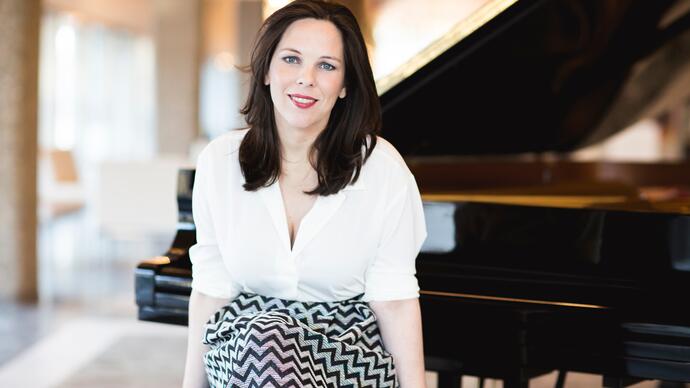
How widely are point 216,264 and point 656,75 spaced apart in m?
2.51

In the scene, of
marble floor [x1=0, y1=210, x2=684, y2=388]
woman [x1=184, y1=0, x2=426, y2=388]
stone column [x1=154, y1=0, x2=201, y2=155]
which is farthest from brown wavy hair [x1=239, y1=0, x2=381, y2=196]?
stone column [x1=154, y1=0, x2=201, y2=155]

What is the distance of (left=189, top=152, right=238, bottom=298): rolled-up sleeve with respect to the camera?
1.85 metres

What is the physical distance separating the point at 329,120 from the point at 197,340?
502 millimetres

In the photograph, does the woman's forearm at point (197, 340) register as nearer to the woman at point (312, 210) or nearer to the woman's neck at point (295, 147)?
the woman at point (312, 210)

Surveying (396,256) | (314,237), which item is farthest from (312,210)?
(396,256)

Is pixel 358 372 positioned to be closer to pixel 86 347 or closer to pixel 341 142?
pixel 341 142

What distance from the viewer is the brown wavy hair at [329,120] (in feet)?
5.90

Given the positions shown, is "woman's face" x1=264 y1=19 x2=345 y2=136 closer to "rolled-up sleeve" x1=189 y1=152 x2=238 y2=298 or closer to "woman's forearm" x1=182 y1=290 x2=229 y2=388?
"rolled-up sleeve" x1=189 y1=152 x2=238 y2=298

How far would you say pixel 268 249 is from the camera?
1830 millimetres

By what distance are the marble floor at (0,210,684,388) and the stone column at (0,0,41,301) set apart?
0.20 metres

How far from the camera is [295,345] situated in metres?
1.56

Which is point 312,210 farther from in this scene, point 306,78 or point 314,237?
point 306,78

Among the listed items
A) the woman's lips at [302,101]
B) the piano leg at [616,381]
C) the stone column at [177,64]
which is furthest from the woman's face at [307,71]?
the stone column at [177,64]

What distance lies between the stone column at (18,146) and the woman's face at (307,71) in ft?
12.9
